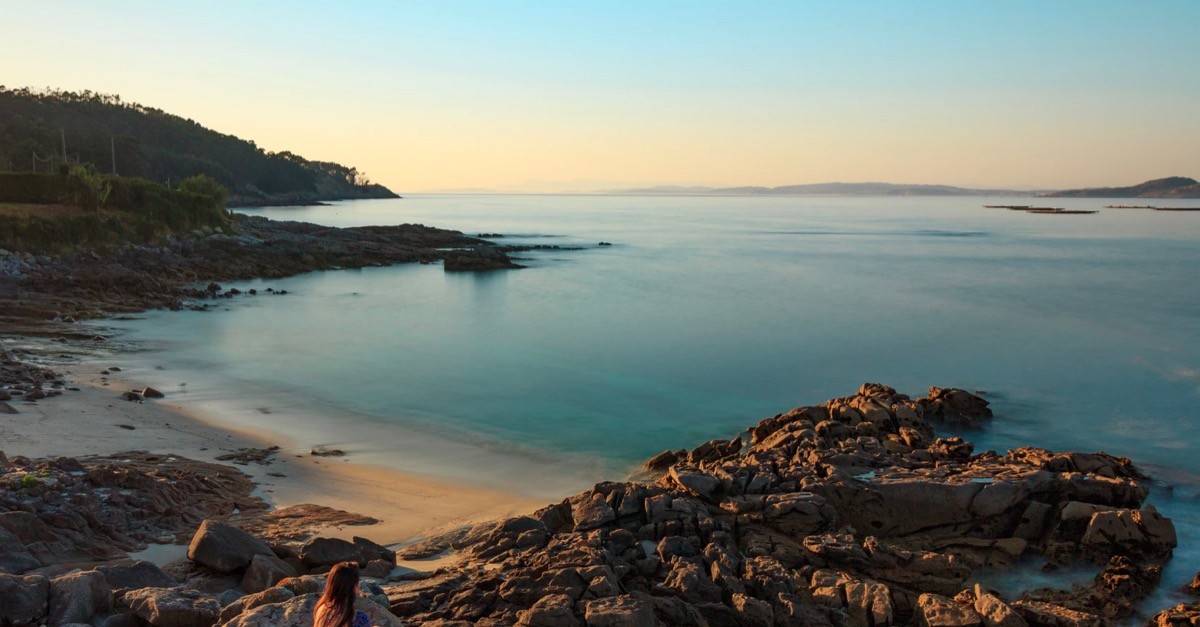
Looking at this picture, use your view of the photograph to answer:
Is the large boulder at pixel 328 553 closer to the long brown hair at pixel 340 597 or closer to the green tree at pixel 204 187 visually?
the long brown hair at pixel 340 597

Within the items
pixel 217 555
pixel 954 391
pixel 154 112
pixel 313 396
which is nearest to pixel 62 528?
pixel 217 555

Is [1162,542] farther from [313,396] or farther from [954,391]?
[313,396]

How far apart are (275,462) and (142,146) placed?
135385mm

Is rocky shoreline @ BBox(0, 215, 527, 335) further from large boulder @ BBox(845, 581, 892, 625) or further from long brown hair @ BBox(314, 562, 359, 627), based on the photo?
large boulder @ BBox(845, 581, 892, 625)

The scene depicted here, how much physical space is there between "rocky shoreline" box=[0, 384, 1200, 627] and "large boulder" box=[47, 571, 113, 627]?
0.02 m

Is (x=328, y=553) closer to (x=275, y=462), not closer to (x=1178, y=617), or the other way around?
(x=275, y=462)

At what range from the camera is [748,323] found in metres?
34.4

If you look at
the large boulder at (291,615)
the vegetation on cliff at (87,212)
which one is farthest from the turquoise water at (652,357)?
the large boulder at (291,615)

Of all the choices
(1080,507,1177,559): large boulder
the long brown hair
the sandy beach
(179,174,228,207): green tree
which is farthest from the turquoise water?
(179,174,228,207): green tree

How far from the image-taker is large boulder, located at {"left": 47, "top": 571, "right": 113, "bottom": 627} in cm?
667

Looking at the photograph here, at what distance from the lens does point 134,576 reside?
7645 mm

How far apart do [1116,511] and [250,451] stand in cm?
1337

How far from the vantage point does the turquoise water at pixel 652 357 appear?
17.2 metres

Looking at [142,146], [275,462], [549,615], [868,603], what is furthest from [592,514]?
[142,146]
